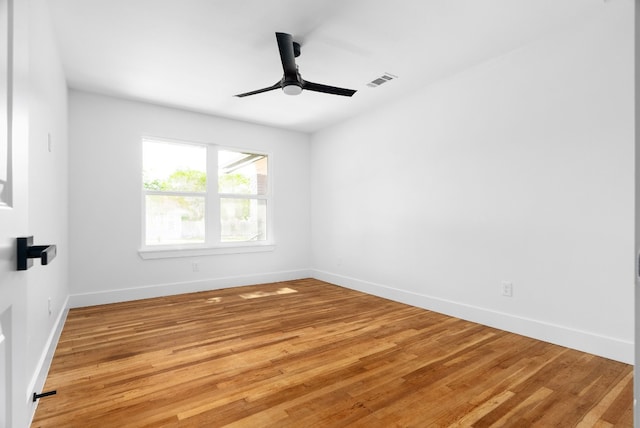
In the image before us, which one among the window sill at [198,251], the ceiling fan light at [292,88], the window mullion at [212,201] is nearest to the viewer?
the ceiling fan light at [292,88]

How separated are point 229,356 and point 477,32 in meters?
3.25

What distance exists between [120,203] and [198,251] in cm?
116

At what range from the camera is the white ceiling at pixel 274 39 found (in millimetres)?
2461

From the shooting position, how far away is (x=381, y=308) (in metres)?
3.83

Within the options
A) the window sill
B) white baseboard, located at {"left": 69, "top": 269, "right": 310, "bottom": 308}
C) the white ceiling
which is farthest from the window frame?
the white ceiling

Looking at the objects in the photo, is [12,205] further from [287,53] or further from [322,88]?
[322,88]

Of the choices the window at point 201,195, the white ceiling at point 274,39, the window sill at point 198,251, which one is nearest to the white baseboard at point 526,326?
the window sill at point 198,251

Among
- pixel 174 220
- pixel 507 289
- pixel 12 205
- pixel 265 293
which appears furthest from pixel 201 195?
pixel 12 205

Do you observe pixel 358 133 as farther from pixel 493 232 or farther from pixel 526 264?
pixel 526 264

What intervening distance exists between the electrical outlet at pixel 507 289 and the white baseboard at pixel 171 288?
10.9 ft

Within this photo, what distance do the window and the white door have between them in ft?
13.3

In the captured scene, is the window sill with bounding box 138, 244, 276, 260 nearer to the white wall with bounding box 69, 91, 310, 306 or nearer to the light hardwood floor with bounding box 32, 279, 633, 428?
the white wall with bounding box 69, 91, 310, 306

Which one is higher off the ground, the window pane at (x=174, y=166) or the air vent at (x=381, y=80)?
the air vent at (x=381, y=80)

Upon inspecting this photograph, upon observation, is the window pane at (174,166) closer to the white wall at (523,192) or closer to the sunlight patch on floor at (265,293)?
the sunlight patch on floor at (265,293)
